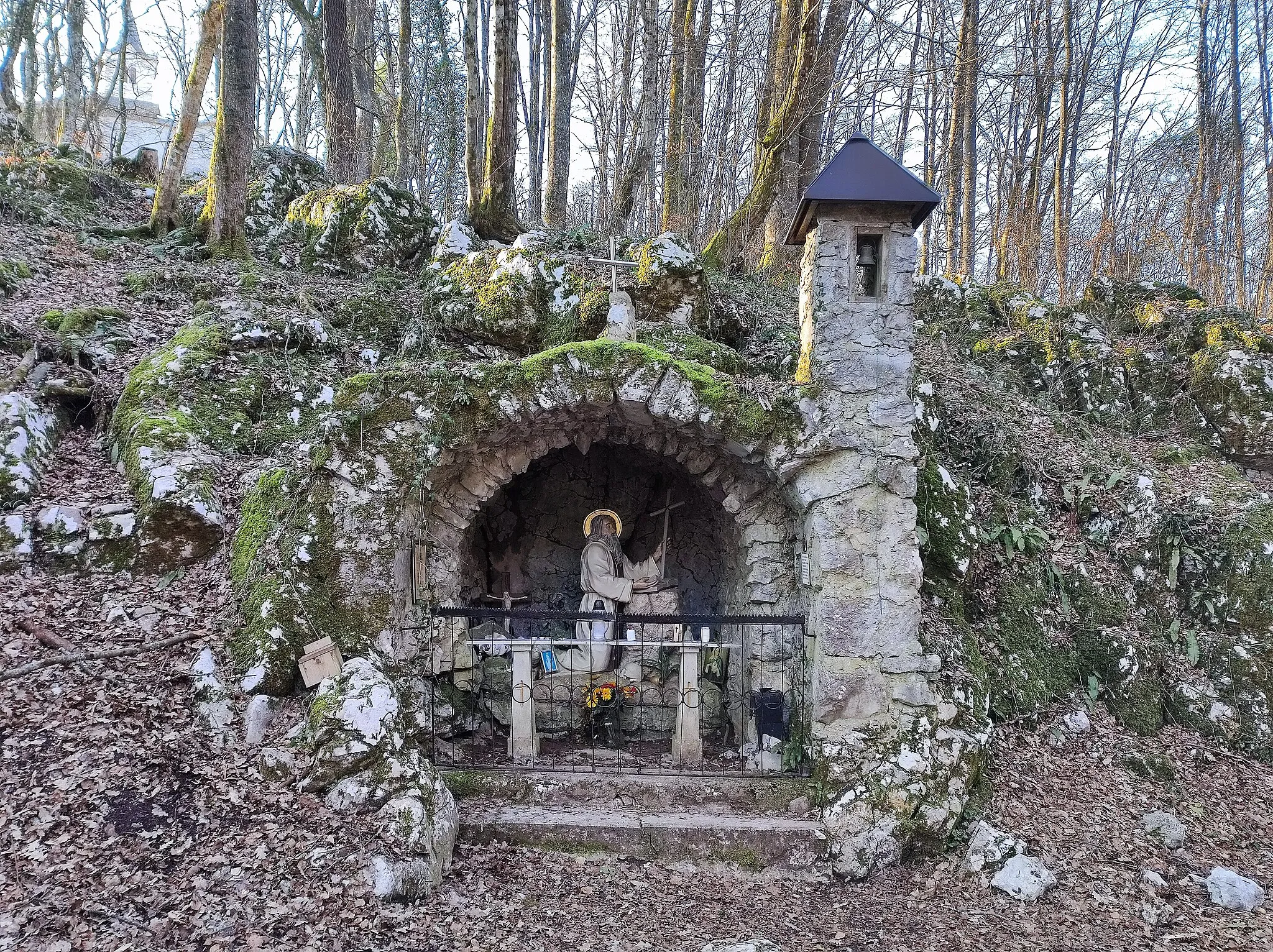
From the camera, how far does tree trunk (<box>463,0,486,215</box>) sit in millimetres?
8938

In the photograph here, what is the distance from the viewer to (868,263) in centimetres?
536

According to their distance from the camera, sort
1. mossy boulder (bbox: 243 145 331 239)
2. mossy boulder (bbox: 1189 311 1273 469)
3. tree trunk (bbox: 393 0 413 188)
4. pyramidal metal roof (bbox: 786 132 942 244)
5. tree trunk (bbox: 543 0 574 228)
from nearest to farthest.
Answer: pyramidal metal roof (bbox: 786 132 942 244)
mossy boulder (bbox: 1189 311 1273 469)
mossy boulder (bbox: 243 145 331 239)
tree trunk (bbox: 543 0 574 228)
tree trunk (bbox: 393 0 413 188)

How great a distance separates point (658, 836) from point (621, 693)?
148 centimetres

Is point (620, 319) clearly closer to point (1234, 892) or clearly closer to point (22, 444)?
point (22, 444)

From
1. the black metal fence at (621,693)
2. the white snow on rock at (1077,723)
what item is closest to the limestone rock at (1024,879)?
the black metal fence at (621,693)

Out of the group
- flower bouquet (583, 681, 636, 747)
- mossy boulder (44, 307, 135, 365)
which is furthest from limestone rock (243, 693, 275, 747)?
mossy boulder (44, 307, 135, 365)

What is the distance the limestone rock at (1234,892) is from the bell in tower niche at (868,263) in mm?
4168

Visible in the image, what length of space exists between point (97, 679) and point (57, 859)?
50.9 inches

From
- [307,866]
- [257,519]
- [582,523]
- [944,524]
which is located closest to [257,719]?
[307,866]

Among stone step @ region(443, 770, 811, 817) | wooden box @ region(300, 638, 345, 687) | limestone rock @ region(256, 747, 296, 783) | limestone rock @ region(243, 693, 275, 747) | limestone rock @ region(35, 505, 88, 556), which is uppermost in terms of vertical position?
limestone rock @ region(35, 505, 88, 556)

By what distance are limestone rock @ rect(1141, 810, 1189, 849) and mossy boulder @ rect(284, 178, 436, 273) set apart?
9.33 meters

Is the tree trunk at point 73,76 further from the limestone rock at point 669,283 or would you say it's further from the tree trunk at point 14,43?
the limestone rock at point 669,283

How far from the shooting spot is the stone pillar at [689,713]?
18.4ft

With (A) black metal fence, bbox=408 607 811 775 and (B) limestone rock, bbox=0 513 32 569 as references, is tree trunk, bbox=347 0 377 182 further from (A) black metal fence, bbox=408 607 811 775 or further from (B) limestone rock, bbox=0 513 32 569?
(A) black metal fence, bbox=408 607 811 775
